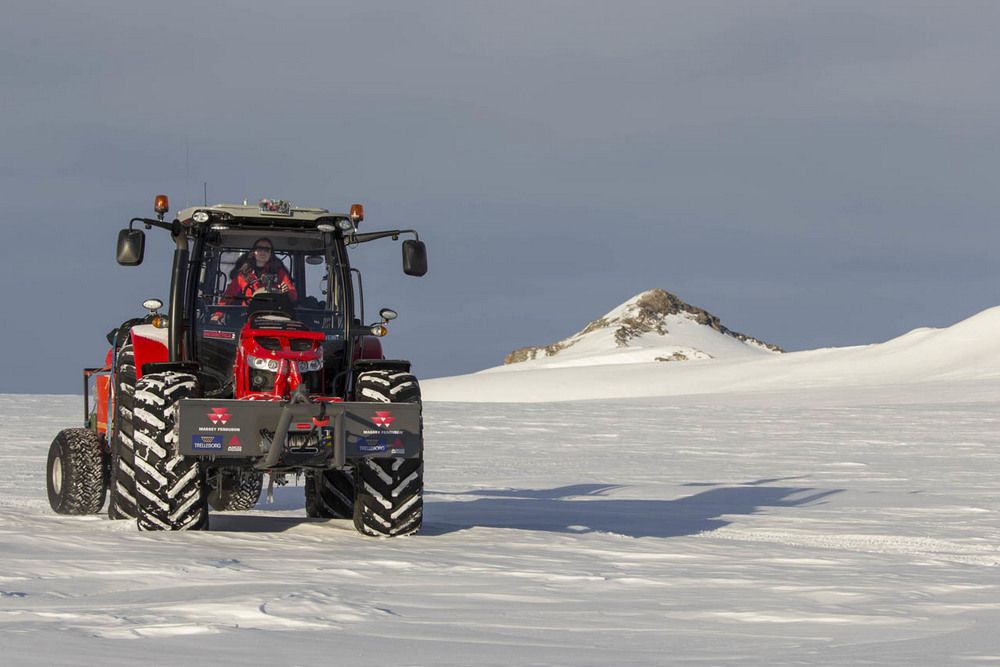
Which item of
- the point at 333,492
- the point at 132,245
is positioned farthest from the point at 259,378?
the point at 333,492

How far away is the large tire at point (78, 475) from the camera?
12.1 meters

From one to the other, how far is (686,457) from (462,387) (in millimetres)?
43224

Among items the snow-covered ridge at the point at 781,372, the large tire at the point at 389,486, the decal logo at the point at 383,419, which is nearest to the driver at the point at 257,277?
the large tire at the point at 389,486

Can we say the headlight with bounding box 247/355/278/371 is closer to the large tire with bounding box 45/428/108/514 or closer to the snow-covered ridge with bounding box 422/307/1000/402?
the large tire with bounding box 45/428/108/514

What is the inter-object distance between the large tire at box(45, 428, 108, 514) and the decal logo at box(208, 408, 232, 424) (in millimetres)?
3270

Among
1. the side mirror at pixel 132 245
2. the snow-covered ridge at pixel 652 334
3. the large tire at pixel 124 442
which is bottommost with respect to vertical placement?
the large tire at pixel 124 442

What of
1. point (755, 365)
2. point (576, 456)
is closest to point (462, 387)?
point (755, 365)

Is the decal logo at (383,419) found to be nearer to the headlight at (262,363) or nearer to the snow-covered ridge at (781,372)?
the headlight at (262,363)

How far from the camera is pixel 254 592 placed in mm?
7031

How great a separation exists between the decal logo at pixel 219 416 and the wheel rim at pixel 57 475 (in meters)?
3.53

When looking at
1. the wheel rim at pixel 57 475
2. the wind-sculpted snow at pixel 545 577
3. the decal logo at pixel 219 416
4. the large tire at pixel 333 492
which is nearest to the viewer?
the wind-sculpted snow at pixel 545 577

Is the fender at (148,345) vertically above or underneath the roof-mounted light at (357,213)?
underneath

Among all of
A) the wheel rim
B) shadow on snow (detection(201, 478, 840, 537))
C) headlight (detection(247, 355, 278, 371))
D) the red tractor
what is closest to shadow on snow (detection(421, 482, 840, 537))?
shadow on snow (detection(201, 478, 840, 537))

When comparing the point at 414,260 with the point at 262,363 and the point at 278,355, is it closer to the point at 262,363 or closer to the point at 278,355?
the point at 278,355
